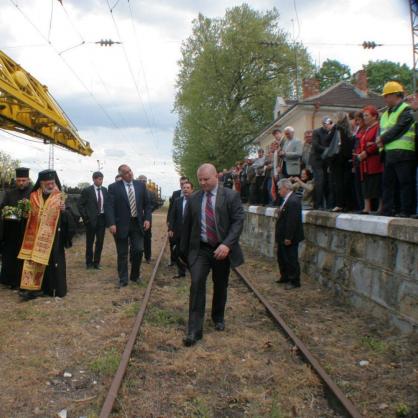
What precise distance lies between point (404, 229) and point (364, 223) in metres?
1.11

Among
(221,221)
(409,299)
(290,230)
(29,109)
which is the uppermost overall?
(29,109)

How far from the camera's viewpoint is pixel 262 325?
6.41 meters

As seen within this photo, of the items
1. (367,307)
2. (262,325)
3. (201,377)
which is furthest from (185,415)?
(367,307)

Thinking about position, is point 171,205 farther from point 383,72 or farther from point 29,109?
point 383,72

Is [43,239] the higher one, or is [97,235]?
[43,239]

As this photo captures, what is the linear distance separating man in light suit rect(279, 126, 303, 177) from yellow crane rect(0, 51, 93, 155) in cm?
555

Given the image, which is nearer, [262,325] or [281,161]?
[262,325]

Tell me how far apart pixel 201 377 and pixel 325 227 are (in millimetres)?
4440

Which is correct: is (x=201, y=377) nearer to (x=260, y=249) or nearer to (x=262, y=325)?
(x=262, y=325)

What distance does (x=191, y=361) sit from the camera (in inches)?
198

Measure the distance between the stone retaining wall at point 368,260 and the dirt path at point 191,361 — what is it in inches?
11.4

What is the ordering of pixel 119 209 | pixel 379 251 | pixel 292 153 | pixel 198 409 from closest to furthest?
pixel 198 409 → pixel 379 251 → pixel 119 209 → pixel 292 153

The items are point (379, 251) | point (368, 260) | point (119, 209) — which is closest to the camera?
point (379, 251)

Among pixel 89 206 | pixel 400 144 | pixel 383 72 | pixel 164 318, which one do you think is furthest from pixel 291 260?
pixel 383 72
